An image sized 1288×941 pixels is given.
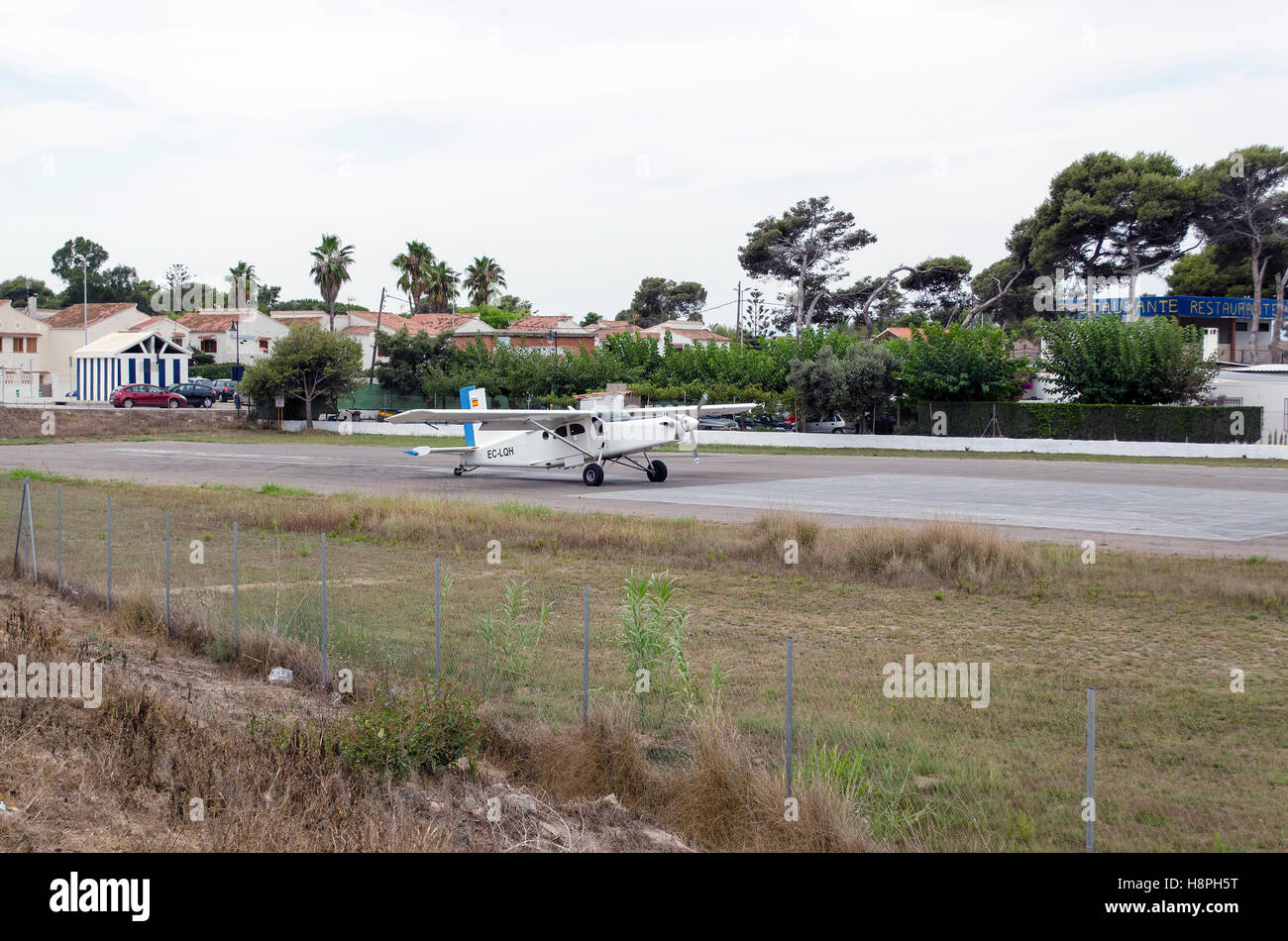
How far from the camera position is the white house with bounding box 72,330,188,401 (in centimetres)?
8962

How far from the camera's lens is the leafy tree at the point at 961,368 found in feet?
175

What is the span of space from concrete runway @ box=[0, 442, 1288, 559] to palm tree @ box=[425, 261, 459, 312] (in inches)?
2339

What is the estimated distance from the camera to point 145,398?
7594 centimetres

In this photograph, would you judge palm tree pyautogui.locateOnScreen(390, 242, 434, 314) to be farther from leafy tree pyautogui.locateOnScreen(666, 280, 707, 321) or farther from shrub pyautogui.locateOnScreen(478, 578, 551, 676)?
shrub pyautogui.locateOnScreen(478, 578, 551, 676)

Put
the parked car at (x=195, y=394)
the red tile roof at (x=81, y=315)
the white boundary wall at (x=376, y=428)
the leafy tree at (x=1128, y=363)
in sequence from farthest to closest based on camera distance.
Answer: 1. the red tile roof at (x=81, y=315)
2. the parked car at (x=195, y=394)
3. the white boundary wall at (x=376, y=428)
4. the leafy tree at (x=1128, y=363)

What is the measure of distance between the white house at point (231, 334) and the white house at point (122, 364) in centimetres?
1358

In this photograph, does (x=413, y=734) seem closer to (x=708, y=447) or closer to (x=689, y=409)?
(x=689, y=409)

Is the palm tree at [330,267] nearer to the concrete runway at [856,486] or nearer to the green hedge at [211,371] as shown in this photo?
the green hedge at [211,371]

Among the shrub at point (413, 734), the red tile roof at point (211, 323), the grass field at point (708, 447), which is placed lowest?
the shrub at point (413, 734)

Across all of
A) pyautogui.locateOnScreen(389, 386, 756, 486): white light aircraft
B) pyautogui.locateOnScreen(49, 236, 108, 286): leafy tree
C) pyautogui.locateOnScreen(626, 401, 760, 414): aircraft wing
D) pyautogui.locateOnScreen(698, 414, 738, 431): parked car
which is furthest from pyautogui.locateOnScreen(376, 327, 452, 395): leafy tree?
pyautogui.locateOnScreen(49, 236, 108, 286): leafy tree

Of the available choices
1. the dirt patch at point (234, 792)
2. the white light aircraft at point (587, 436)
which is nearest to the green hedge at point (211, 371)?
the white light aircraft at point (587, 436)
